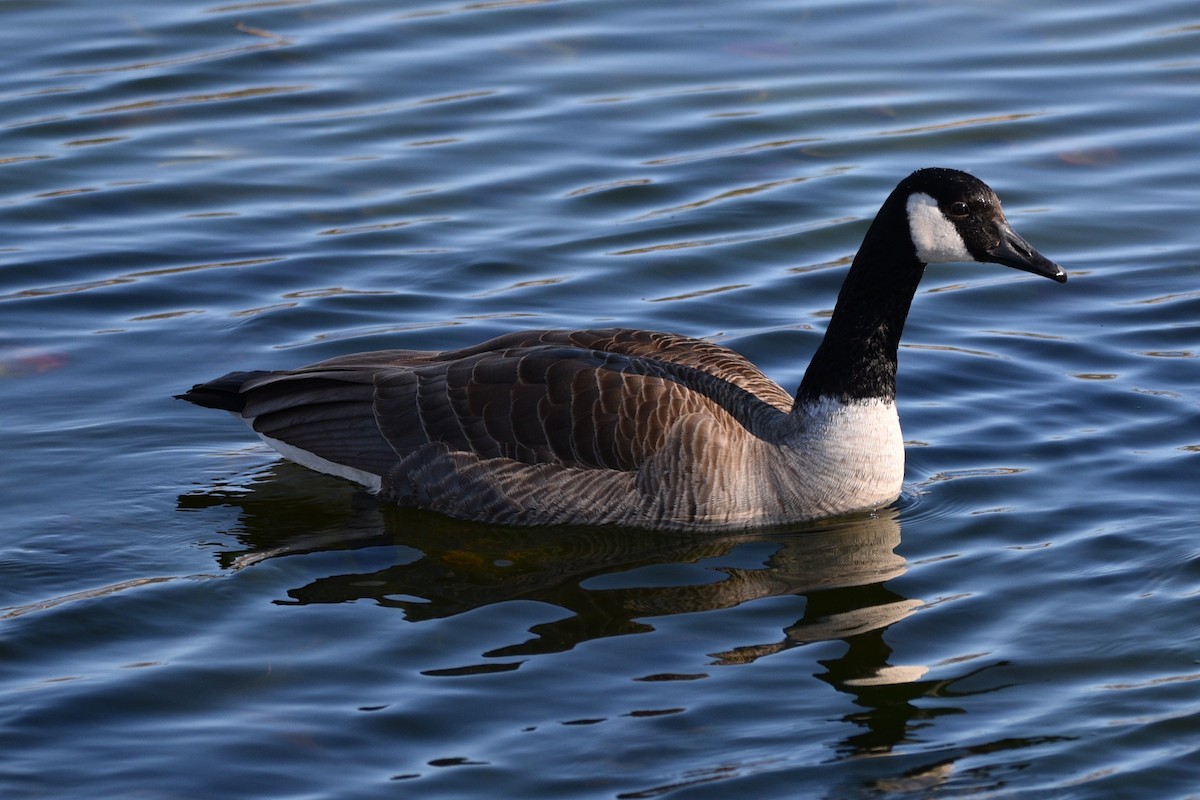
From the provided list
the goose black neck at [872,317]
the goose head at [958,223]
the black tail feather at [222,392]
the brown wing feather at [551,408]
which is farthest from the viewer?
the black tail feather at [222,392]

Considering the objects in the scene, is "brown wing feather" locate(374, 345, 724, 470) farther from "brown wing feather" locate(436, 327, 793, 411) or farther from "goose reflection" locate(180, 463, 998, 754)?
"goose reflection" locate(180, 463, 998, 754)

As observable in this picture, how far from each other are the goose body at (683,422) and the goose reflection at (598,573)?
177mm

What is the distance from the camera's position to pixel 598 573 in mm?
10141

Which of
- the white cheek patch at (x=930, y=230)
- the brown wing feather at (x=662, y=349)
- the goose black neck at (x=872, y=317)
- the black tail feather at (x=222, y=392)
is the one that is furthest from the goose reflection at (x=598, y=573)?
the white cheek patch at (x=930, y=230)

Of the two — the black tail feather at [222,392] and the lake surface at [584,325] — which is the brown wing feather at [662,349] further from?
the black tail feather at [222,392]

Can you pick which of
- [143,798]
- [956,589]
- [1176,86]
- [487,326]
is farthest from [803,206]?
[143,798]

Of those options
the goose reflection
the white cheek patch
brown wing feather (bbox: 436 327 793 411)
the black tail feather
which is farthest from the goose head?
the black tail feather

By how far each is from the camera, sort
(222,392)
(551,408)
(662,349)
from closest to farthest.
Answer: (551,408), (662,349), (222,392)

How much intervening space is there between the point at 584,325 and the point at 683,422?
9.47 ft

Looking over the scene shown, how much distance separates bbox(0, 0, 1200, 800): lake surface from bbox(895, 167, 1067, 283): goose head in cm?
150

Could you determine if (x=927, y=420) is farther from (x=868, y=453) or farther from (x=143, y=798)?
(x=143, y=798)

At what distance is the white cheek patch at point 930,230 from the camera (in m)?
10.4

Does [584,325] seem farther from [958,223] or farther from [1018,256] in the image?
[1018,256]

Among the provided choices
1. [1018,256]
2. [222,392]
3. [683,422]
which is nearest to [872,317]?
[1018,256]
